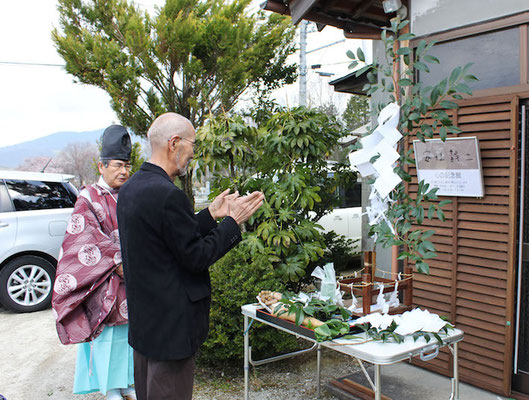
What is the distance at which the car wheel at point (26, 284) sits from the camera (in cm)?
605

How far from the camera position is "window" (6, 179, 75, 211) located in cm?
624

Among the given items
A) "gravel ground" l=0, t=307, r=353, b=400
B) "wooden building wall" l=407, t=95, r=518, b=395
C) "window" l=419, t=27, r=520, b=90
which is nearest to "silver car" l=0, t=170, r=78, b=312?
"gravel ground" l=0, t=307, r=353, b=400

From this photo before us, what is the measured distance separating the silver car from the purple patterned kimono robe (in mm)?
3798

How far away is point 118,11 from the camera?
11.2m

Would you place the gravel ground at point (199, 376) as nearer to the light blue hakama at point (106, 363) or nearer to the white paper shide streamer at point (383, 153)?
the light blue hakama at point (106, 363)

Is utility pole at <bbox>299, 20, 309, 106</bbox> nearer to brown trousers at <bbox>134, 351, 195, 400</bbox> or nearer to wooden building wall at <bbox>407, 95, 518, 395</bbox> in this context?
wooden building wall at <bbox>407, 95, 518, 395</bbox>

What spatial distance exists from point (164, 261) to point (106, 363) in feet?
4.49

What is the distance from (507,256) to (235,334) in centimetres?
210

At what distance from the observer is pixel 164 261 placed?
6.40ft

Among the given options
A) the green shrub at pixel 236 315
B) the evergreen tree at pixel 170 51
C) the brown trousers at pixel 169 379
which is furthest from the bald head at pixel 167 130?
the evergreen tree at pixel 170 51

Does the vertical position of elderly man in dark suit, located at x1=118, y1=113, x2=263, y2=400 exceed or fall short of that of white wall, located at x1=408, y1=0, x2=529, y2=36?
it falls short

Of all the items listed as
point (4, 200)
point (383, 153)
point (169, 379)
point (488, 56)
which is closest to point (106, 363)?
point (169, 379)

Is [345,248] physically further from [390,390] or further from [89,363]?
[89,363]

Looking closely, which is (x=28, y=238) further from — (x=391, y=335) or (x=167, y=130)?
(x=391, y=335)
